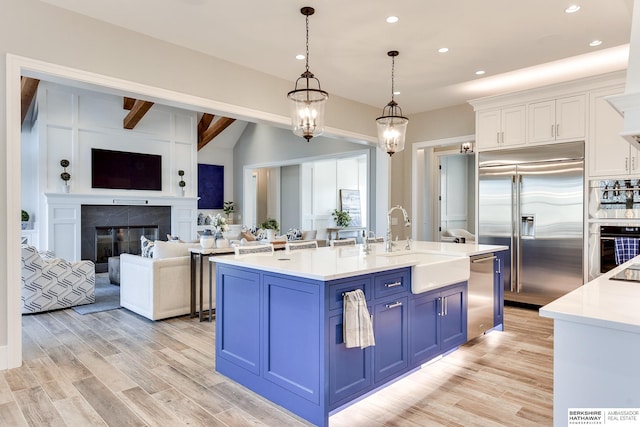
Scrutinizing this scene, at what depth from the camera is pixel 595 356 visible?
1.38 m

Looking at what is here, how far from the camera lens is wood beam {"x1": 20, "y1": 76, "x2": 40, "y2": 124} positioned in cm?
674

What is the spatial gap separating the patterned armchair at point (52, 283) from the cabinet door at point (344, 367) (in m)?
4.32

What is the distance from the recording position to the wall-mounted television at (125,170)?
819 centimetres

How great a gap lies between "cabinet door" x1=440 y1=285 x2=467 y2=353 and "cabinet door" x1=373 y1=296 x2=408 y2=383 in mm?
546

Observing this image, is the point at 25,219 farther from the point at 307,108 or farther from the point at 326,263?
the point at 326,263

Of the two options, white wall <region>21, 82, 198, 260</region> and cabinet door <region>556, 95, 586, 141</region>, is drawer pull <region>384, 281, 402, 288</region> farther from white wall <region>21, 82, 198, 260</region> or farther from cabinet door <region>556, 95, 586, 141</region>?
white wall <region>21, 82, 198, 260</region>

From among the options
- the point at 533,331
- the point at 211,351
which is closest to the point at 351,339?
the point at 211,351

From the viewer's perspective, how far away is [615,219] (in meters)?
4.33

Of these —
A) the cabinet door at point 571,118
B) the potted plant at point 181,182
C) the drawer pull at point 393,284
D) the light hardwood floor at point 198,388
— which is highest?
the cabinet door at point 571,118

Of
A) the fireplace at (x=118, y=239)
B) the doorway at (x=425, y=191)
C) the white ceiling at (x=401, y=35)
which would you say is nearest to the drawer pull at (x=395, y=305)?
the white ceiling at (x=401, y=35)

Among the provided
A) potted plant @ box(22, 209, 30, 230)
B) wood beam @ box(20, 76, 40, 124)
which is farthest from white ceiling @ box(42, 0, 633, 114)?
potted plant @ box(22, 209, 30, 230)

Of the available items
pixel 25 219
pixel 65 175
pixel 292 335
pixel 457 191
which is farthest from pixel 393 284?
pixel 457 191

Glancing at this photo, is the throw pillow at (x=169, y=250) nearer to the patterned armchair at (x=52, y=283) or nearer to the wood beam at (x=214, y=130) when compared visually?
the patterned armchair at (x=52, y=283)

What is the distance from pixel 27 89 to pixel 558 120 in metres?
8.50
